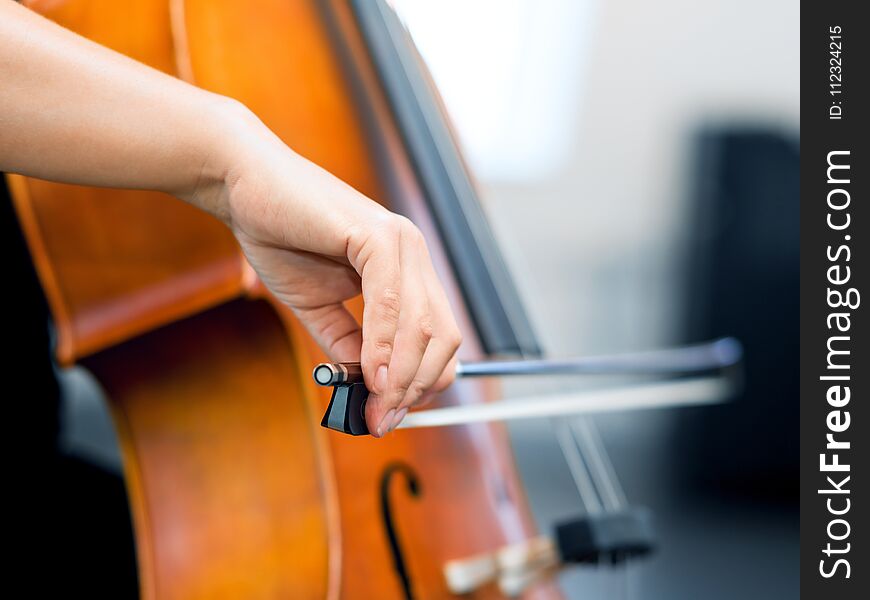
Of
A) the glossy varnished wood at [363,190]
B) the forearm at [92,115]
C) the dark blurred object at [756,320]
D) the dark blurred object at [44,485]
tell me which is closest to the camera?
the forearm at [92,115]

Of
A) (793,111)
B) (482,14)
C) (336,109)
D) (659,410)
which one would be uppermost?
(482,14)

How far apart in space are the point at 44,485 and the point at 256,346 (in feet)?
0.94

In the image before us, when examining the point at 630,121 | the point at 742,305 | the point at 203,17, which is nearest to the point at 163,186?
the point at 203,17

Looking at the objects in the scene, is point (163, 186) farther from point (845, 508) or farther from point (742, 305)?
point (742, 305)

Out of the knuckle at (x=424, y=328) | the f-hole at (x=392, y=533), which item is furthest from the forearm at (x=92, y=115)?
the f-hole at (x=392, y=533)

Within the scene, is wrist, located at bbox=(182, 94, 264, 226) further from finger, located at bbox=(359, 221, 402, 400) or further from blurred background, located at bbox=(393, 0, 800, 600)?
blurred background, located at bbox=(393, 0, 800, 600)

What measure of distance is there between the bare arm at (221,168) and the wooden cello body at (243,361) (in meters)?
0.19

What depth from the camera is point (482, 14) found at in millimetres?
2455

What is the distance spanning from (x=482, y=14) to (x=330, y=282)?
7.11ft

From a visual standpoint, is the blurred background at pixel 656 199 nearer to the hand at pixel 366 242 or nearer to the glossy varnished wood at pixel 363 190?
the glossy varnished wood at pixel 363 190

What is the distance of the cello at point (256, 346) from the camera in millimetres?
573

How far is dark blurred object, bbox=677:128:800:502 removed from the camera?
2.24m

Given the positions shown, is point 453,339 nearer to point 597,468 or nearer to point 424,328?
point 424,328

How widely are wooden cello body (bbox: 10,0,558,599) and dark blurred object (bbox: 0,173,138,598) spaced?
0.13 meters
